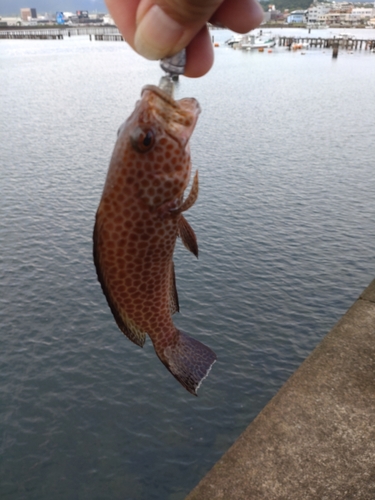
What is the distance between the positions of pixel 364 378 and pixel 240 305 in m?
7.12

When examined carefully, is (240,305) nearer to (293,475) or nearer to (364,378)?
(364,378)

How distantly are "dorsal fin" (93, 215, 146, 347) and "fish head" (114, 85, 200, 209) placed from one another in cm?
36

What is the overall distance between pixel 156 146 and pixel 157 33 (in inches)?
22.5

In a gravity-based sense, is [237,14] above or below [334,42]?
above

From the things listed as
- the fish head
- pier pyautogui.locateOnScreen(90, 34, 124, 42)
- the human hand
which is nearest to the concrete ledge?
the fish head

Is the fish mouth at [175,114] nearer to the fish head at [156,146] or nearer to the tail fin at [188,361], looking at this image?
the fish head at [156,146]

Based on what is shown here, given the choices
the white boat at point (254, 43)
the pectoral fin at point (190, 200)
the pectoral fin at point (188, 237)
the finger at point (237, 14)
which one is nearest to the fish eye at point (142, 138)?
the pectoral fin at point (190, 200)

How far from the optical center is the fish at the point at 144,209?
8.47ft

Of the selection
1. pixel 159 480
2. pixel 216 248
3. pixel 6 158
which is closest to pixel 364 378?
pixel 159 480

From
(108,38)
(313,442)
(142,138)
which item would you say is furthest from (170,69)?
(108,38)

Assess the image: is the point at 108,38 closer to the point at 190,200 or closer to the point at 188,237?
the point at 188,237

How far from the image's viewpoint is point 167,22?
2.32 metres

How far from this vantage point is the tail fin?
116 inches

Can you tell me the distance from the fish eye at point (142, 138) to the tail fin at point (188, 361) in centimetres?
129
